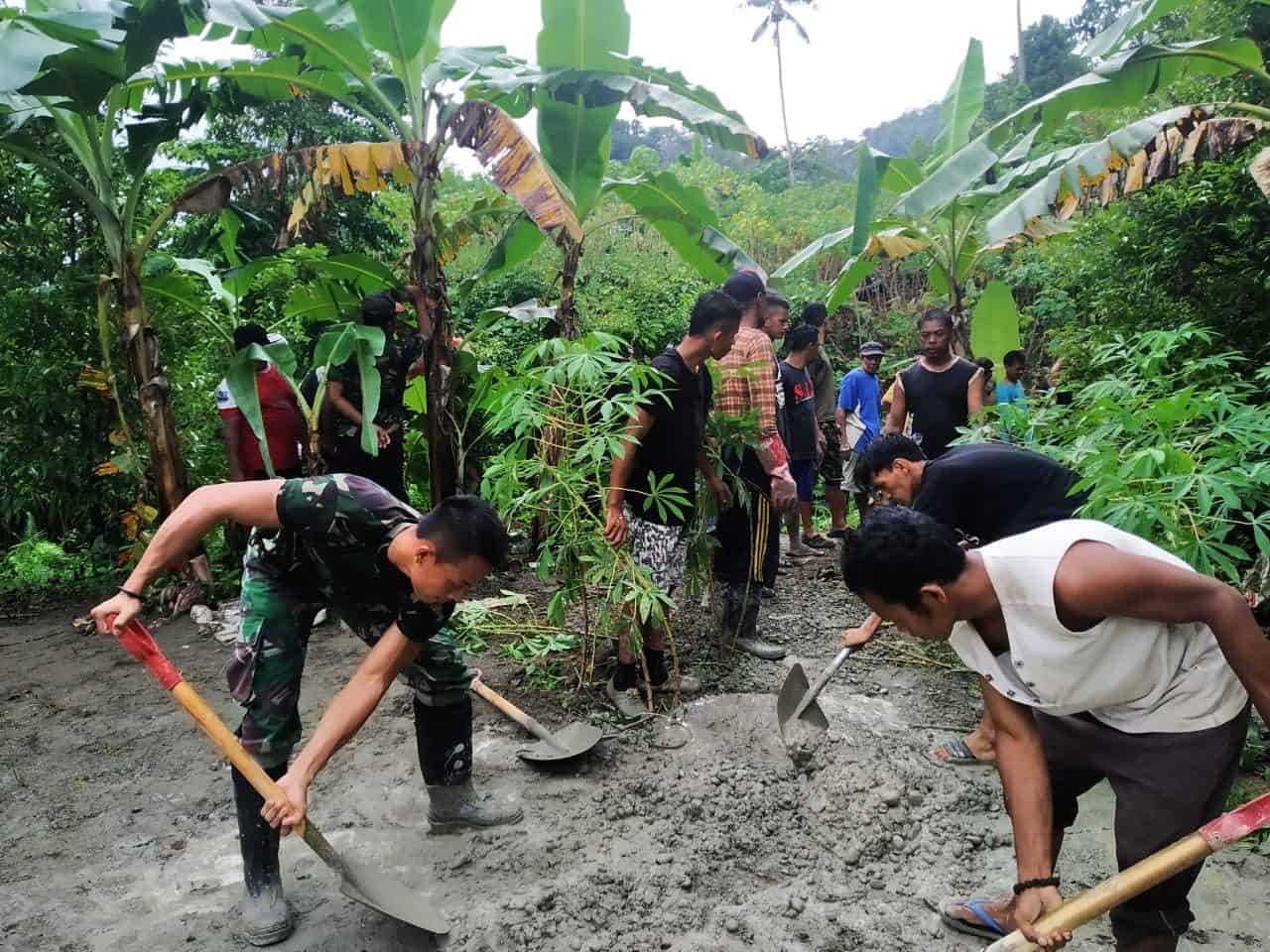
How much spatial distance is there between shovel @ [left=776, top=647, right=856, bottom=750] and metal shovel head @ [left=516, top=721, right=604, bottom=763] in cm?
72

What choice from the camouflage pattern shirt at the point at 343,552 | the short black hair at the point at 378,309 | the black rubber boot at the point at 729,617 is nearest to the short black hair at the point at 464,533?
the camouflage pattern shirt at the point at 343,552

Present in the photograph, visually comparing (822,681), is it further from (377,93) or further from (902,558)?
(377,93)

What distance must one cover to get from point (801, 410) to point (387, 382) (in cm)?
271

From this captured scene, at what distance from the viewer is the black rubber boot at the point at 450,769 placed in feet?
8.78

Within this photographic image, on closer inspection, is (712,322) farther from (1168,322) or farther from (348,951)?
(1168,322)

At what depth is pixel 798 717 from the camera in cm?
321

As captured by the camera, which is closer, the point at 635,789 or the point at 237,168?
the point at 635,789

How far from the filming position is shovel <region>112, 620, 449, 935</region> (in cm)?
203

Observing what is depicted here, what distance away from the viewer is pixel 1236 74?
4359mm

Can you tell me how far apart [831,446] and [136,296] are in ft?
16.1

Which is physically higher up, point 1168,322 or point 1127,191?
point 1127,191

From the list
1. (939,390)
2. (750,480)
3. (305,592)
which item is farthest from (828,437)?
(305,592)

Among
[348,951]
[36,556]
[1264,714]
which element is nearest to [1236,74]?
[1264,714]

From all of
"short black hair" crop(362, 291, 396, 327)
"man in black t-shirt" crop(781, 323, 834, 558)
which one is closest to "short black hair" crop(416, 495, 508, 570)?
"short black hair" crop(362, 291, 396, 327)
